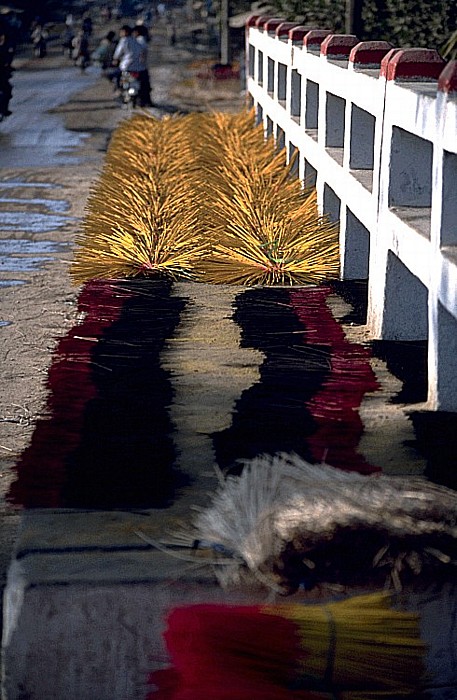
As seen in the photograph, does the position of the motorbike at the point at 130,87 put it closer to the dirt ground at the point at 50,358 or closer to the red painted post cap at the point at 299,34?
the dirt ground at the point at 50,358

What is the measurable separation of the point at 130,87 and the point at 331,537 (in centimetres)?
1966

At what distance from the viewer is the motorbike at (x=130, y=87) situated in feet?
70.7

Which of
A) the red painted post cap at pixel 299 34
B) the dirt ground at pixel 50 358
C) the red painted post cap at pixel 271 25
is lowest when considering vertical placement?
the dirt ground at pixel 50 358

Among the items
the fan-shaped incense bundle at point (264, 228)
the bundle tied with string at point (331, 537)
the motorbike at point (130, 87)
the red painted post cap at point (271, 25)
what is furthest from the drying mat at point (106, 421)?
the motorbike at point (130, 87)

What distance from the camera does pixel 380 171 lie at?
497cm

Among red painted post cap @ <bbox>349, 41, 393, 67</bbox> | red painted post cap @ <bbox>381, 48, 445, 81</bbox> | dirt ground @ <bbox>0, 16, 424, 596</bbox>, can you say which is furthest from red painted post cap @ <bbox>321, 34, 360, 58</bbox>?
red painted post cap @ <bbox>381, 48, 445, 81</bbox>

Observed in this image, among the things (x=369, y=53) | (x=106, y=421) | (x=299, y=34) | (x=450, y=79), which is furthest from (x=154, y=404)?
(x=299, y=34)

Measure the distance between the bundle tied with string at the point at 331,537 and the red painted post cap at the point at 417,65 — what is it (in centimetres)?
236

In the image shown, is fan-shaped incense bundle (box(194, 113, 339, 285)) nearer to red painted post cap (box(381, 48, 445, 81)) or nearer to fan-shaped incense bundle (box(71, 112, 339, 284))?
fan-shaped incense bundle (box(71, 112, 339, 284))

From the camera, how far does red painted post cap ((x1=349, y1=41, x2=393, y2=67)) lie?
19.9 ft

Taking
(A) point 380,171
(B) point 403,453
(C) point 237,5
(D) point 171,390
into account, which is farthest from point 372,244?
(C) point 237,5

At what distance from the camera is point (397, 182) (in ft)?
15.8

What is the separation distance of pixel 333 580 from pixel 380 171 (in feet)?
8.71

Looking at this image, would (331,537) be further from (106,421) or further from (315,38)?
(315,38)
